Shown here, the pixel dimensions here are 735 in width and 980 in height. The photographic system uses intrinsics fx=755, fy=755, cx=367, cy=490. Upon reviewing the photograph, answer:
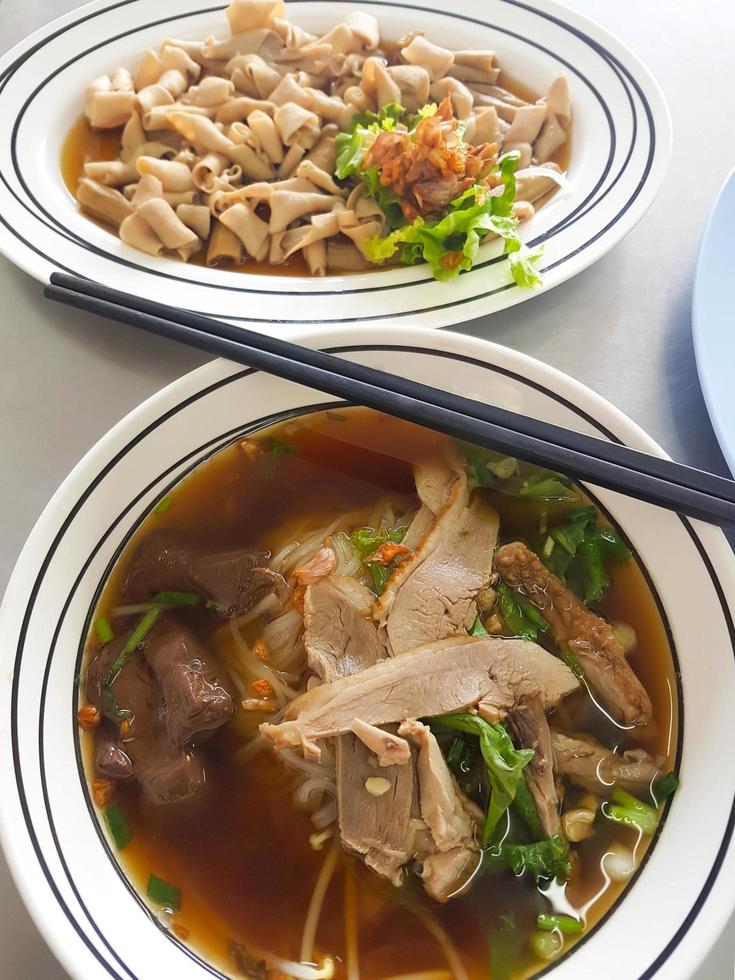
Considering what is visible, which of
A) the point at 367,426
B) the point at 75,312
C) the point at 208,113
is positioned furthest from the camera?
the point at 208,113

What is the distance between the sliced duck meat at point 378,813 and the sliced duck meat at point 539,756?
212mm

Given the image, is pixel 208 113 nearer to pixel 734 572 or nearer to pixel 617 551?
pixel 617 551

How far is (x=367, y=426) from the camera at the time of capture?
1.63 m

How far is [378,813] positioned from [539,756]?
0.31 m

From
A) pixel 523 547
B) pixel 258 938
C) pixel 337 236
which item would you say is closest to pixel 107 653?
pixel 258 938

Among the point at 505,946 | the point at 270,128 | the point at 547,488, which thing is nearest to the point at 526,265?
the point at 547,488

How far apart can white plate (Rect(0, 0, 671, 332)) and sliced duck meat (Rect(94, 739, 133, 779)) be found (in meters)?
0.98

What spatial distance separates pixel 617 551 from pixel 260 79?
1.90 meters

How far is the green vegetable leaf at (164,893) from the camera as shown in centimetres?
133

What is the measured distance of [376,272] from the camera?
201 centimetres

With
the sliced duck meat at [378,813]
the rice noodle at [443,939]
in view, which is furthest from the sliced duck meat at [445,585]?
the rice noodle at [443,939]

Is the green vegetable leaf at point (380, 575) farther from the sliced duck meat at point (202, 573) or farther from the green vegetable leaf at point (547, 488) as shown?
the green vegetable leaf at point (547, 488)

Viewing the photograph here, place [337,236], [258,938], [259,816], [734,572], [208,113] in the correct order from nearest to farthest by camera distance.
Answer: [734,572], [258,938], [259,816], [337,236], [208,113]

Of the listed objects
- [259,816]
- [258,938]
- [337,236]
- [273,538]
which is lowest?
[258,938]
